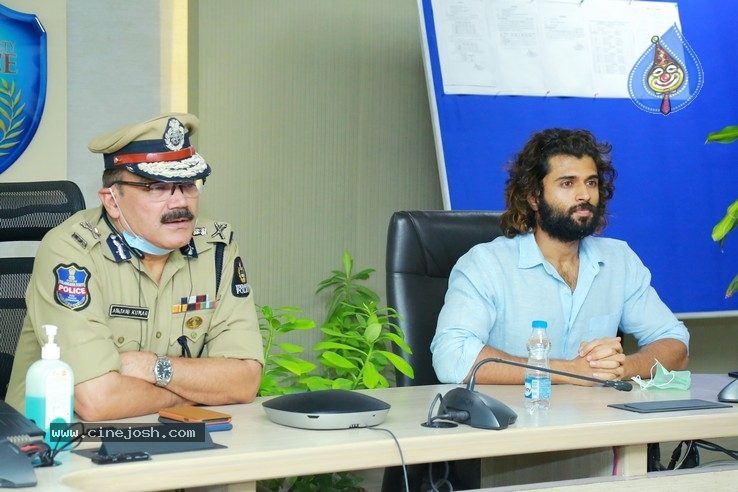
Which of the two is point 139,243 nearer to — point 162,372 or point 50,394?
point 162,372

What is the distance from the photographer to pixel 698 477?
6.35 ft

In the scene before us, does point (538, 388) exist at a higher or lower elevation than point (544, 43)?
lower

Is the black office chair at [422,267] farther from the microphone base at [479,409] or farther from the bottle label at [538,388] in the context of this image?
the microphone base at [479,409]

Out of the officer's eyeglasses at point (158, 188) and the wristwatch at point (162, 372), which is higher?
the officer's eyeglasses at point (158, 188)

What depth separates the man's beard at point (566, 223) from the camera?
2.79 m

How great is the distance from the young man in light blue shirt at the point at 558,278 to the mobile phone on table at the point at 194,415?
31.4 inches

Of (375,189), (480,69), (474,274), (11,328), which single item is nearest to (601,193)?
(474,274)

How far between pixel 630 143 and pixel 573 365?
1794 millimetres

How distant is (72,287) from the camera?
210 cm

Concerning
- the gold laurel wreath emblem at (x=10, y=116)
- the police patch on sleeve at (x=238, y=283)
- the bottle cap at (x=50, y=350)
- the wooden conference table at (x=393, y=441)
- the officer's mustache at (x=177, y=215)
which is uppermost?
the gold laurel wreath emblem at (x=10, y=116)

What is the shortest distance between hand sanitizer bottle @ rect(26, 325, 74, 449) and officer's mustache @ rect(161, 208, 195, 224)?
24.5 inches

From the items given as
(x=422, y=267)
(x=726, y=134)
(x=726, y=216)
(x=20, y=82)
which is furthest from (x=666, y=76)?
(x=20, y=82)

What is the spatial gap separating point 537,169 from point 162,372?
134 cm

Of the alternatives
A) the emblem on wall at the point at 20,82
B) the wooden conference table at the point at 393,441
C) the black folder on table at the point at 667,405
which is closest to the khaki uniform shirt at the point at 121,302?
the wooden conference table at the point at 393,441
